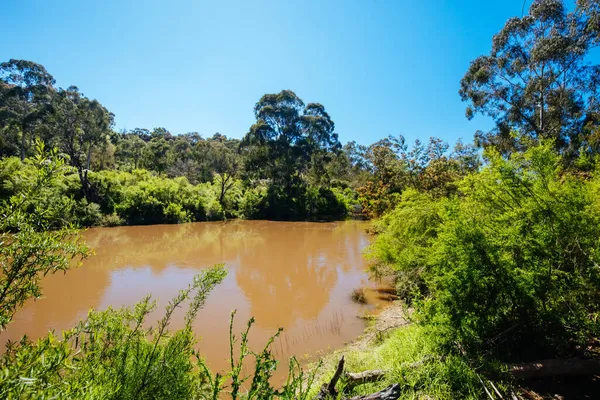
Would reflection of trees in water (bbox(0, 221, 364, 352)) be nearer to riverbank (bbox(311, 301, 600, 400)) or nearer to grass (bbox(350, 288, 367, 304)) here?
grass (bbox(350, 288, 367, 304))

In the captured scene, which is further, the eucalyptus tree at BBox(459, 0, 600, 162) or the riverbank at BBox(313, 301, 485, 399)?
the eucalyptus tree at BBox(459, 0, 600, 162)

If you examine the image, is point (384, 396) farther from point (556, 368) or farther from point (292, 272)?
point (292, 272)

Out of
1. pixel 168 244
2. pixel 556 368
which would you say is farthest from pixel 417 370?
pixel 168 244

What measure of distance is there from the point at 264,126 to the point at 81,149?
49.3 feet

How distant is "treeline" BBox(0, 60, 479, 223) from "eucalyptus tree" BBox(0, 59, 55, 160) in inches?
4.4

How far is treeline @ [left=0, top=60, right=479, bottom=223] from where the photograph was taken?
15859 millimetres

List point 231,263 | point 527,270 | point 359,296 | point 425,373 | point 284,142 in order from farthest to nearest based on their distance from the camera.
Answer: point 284,142, point 231,263, point 359,296, point 425,373, point 527,270

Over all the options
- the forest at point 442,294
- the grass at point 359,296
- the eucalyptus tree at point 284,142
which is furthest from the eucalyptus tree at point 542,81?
the eucalyptus tree at point 284,142

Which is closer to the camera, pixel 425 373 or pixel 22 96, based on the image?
pixel 425 373

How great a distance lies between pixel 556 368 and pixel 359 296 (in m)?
5.51

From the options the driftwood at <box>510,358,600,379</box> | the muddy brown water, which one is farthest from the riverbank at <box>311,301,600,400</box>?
the muddy brown water

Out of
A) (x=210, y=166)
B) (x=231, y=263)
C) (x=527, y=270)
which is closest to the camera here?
(x=527, y=270)

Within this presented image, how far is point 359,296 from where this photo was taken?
28.2ft

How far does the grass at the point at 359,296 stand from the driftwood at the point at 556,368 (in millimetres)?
5204
